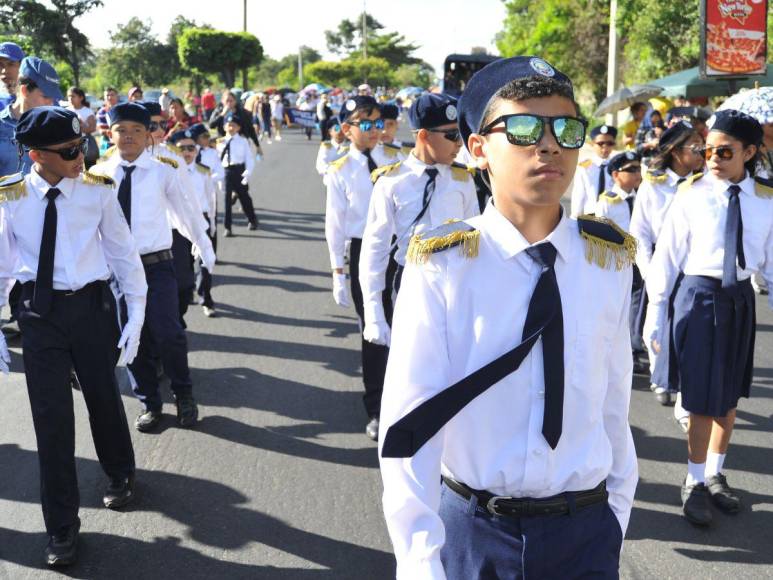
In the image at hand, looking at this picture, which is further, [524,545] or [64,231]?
[64,231]

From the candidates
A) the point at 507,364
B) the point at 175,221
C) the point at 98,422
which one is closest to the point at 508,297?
the point at 507,364

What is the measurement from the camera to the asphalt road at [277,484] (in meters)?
4.13

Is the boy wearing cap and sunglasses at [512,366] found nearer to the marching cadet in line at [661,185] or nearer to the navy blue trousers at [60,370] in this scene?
the navy blue trousers at [60,370]

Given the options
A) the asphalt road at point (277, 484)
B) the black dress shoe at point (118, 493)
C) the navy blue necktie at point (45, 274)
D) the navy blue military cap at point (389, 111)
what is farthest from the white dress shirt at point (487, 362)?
the navy blue military cap at point (389, 111)

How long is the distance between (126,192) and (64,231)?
59.9 inches

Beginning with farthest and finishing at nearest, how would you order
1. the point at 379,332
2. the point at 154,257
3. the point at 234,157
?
the point at 234,157, the point at 154,257, the point at 379,332

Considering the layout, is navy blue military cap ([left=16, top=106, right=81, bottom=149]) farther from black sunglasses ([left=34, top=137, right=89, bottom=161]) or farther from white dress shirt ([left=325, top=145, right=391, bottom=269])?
white dress shirt ([left=325, top=145, right=391, bottom=269])

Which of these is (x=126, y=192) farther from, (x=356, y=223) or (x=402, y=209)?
(x=402, y=209)

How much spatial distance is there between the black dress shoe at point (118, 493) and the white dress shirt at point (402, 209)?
1696mm

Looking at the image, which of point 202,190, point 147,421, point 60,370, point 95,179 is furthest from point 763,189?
point 202,190

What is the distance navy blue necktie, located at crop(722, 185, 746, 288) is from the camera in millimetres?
4332

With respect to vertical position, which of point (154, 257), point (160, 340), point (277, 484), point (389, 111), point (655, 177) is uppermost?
point (389, 111)

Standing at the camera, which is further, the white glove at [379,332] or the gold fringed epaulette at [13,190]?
the white glove at [379,332]

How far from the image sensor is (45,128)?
13.4 feet
